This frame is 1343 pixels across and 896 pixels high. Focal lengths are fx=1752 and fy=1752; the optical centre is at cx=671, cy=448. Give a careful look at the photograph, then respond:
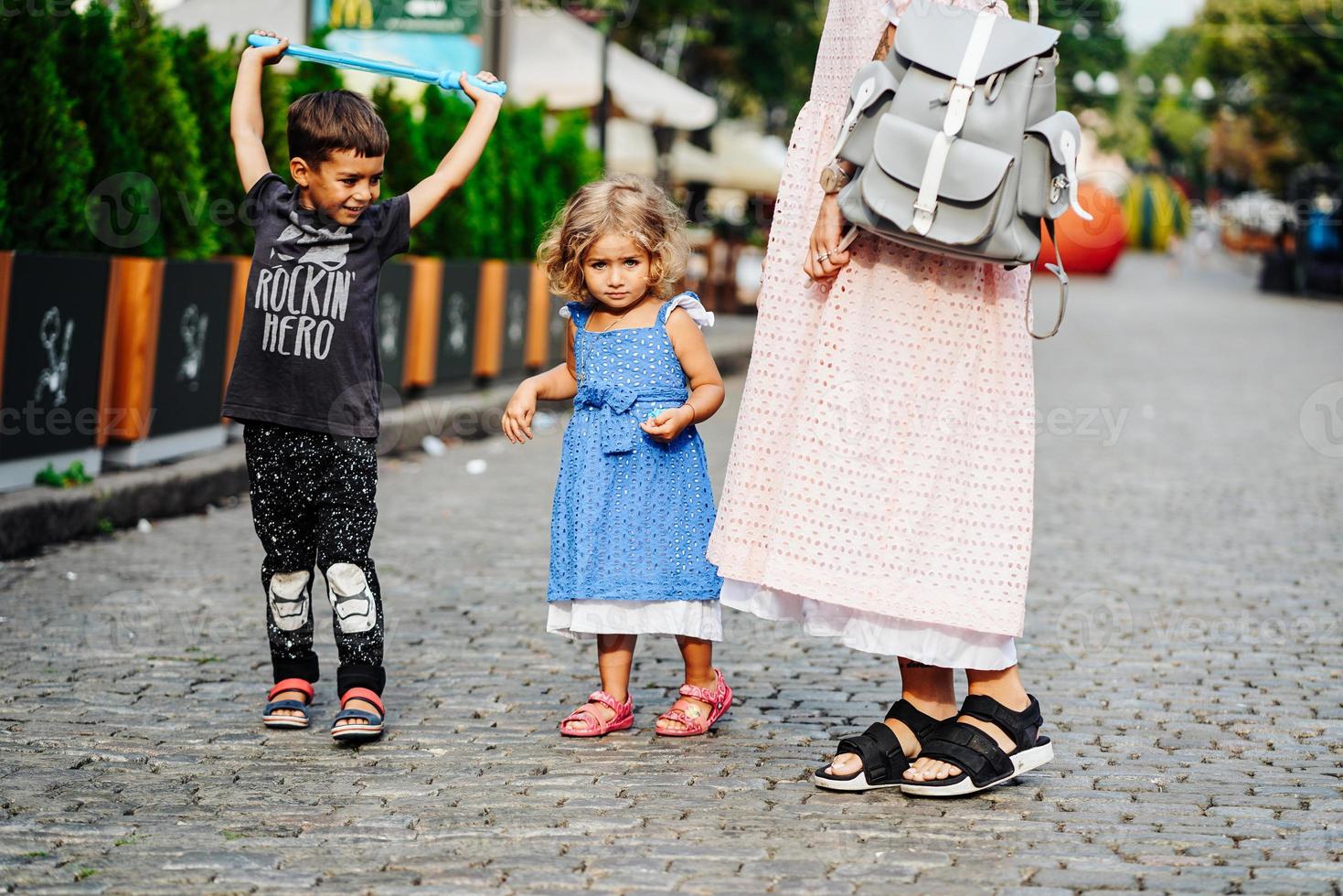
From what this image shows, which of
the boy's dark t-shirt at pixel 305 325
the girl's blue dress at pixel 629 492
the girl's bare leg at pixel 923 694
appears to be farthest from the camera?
the girl's blue dress at pixel 629 492

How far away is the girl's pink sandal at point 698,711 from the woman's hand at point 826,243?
1179 millimetres

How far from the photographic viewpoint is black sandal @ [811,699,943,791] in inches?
151

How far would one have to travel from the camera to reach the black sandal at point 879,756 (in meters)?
3.85

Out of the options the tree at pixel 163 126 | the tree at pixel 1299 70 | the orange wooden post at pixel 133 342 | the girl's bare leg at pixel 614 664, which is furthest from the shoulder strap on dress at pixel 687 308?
the tree at pixel 1299 70

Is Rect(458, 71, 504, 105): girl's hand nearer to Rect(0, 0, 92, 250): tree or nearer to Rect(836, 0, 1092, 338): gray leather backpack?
Rect(836, 0, 1092, 338): gray leather backpack

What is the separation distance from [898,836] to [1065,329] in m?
22.8

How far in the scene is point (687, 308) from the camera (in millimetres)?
4395

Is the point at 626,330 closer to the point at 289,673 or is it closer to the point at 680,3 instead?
the point at 289,673

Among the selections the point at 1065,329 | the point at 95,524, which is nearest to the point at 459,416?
the point at 95,524

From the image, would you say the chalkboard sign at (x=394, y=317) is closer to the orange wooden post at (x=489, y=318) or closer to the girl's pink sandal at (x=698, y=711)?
the orange wooden post at (x=489, y=318)

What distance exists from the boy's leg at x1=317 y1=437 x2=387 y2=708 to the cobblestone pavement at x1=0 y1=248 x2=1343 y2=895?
0.19 metres

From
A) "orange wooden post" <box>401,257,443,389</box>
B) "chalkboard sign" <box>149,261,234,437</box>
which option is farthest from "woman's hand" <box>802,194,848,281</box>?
"orange wooden post" <box>401,257,443,389</box>

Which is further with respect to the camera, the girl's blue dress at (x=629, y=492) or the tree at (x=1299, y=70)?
the tree at (x=1299, y=70)

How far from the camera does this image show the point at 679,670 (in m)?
5.14
